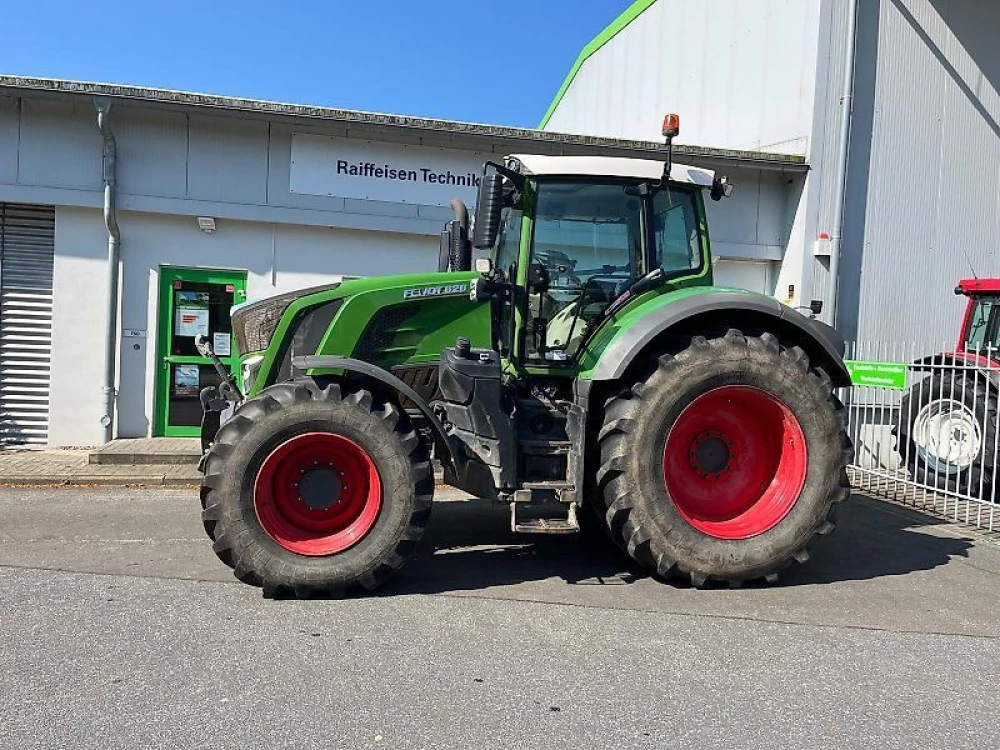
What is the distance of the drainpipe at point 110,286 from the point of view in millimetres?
8656

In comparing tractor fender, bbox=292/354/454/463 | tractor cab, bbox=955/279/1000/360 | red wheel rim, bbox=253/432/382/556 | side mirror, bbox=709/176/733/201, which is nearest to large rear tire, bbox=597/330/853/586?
tractor fender, bbox=292/354/454/463

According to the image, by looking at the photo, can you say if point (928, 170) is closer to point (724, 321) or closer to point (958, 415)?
point (958, 415)

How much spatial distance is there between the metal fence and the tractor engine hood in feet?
18.2

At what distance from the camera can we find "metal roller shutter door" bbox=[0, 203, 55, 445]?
9.03 metres

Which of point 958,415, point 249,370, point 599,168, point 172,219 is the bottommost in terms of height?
point 958,415

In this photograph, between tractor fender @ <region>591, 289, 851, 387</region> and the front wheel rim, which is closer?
tractor fender @ <region>591, 289, 851, 387</region>

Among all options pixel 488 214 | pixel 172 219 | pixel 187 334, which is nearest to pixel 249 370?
pixel 488 214

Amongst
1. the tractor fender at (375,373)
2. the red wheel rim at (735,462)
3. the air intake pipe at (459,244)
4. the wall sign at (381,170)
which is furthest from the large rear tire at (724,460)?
the wall sign at (381,170)

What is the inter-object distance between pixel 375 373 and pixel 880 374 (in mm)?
5359

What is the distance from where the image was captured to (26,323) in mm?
9109

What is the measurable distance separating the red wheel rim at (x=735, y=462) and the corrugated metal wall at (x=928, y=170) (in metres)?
5.89

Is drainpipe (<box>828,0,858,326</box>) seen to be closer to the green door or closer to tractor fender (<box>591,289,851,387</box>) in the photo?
tractor fender (<box>591,289,851,387</box>)

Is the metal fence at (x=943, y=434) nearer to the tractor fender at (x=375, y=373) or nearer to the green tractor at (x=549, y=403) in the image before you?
the green tractor at (x=549, y=403)

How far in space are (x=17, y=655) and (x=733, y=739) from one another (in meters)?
3.10
